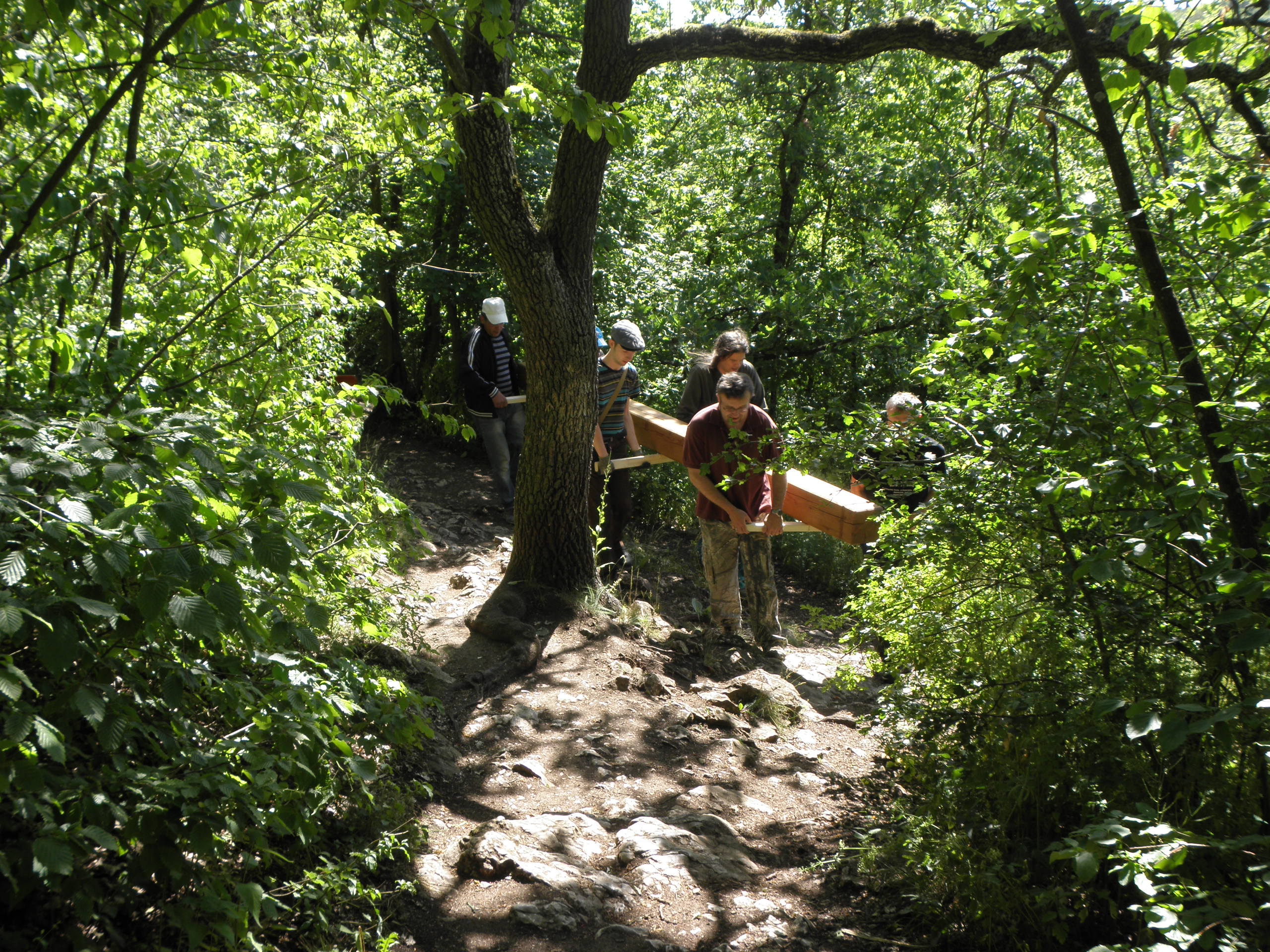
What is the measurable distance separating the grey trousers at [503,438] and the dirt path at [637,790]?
49.7 inches

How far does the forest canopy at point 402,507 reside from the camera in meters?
2.19

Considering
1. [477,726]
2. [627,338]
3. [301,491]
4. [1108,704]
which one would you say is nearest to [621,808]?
[477,726]

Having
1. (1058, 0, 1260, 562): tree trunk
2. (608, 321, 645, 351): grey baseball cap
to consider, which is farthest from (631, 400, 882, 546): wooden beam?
(1058, 0, 1260, 562): tree trunk

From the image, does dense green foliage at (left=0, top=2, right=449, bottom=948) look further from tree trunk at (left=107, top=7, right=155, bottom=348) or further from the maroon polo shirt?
the maroon polo shirt

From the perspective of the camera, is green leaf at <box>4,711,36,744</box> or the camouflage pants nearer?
green leaf at <box>4,711,36,744</box>

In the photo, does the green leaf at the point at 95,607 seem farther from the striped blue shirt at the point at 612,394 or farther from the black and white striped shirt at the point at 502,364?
the black and white striped shirt at the point at 502,364

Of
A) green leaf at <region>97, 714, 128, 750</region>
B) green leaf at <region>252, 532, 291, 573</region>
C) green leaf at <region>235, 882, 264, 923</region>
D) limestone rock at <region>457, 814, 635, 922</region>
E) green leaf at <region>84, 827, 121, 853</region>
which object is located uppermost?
green leaf at <region>252, 532, 291, 573</region>

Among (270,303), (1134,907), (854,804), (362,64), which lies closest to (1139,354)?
(1134,907)

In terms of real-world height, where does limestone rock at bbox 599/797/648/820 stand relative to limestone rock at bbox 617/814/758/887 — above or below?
below

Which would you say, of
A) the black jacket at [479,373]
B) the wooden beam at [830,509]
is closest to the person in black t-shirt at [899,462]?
the wooden beam at [830,509]

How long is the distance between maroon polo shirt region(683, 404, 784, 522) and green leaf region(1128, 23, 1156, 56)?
11.8 feet

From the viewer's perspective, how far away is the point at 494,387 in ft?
29.0

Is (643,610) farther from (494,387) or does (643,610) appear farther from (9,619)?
(9,619)

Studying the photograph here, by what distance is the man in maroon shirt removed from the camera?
618 centimetres
